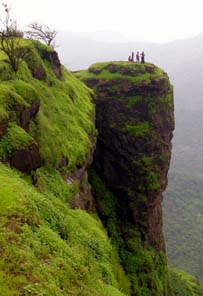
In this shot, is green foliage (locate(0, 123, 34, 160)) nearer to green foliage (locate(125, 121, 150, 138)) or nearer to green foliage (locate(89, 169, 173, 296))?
green foliage (locate(89, 169, 173, 296))

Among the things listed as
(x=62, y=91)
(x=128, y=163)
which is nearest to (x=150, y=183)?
(x=128, y=163)

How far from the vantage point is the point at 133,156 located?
2040 inches

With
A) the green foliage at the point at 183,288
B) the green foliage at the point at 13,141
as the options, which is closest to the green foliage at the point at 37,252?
the green foliage at the point at 13,141

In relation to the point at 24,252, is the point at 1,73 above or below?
above

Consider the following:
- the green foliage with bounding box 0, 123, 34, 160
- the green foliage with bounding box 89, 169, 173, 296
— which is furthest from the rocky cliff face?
the green foliage with bounding box 0, 123, 34, 160

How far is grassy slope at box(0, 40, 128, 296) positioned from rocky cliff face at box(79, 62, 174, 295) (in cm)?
1321

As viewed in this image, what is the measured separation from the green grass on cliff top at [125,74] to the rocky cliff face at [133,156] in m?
0.14

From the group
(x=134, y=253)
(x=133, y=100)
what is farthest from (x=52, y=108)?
(x=134, y=253)

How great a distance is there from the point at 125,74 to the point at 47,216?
41428 millimetres

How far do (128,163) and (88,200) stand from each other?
1384cm

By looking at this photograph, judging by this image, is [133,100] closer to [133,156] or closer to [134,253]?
[133,156]

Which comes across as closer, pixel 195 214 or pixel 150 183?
pixel 150 183

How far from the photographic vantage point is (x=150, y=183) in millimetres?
51719

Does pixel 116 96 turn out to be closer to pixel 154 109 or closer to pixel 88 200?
pixel 154 109
